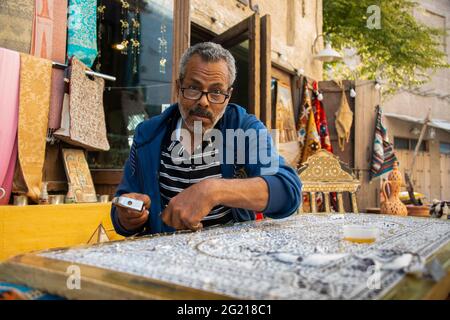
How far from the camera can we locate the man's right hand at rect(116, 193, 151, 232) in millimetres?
1582

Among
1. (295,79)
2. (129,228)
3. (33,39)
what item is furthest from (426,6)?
(129,228)

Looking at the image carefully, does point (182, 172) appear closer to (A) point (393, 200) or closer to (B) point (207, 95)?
(B) point (207, 95)

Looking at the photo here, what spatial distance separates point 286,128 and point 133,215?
4981 mm

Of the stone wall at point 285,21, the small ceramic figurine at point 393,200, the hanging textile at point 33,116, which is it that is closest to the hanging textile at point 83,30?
the hanging textile at point 33,116

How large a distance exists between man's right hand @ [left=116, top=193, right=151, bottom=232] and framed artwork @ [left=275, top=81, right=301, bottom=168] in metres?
4.46

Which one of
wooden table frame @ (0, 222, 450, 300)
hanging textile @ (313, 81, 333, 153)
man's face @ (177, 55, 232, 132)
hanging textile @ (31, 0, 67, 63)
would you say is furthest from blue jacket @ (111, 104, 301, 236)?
hanging textile @ (313, 81, 333, 153)

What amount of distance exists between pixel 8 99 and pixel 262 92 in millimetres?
2673

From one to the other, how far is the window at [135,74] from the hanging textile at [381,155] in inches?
161

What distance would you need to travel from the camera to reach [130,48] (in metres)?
4.44

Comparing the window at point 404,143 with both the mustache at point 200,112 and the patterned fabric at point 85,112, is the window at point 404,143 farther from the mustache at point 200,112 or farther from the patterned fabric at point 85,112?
the mustache at point 200,112

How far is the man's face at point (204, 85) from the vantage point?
194cm

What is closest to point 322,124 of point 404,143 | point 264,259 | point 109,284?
point 264,259

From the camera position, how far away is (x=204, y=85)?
1.95m
